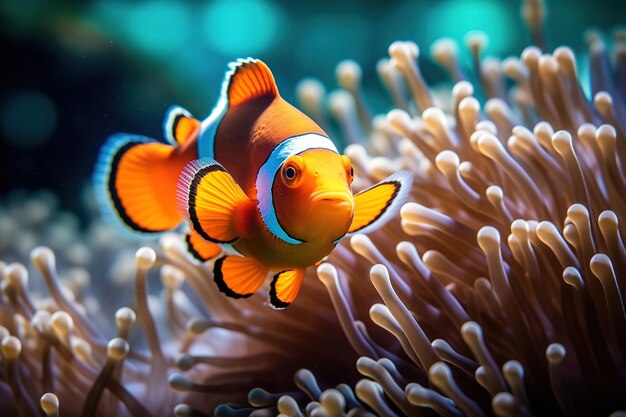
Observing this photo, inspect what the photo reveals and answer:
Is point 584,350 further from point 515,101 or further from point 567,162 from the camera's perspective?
point 515,101

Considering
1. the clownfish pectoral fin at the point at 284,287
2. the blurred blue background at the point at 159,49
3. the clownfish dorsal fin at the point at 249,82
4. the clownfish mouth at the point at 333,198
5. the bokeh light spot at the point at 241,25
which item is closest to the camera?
the clownfish mouth at the point at 333,198

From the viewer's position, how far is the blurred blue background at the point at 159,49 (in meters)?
2.41

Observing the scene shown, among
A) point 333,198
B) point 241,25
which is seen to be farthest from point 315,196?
point 241,25

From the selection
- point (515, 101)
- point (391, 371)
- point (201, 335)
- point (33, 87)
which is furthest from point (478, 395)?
point (33, 87)

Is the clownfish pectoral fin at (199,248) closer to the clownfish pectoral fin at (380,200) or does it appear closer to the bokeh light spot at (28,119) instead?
the clownfish pectoral fin at (380,200)

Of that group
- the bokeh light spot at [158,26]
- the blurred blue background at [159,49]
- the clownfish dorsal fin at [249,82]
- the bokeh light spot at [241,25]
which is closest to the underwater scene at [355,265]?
the clownfish dorsal fin at [249,82]

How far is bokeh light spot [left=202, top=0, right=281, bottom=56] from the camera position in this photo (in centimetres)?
319

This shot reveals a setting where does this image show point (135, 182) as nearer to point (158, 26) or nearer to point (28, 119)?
point (28, 119)

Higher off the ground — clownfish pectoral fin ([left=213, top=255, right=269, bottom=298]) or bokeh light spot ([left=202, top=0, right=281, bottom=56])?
bokeh light spot ([left=202, top=0, right=281, bottom=56])

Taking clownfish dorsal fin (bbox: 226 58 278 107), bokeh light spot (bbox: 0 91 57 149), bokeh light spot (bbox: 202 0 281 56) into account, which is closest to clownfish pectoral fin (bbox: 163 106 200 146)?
clownfish dorsal fin (bbox: 226 58 278 107)

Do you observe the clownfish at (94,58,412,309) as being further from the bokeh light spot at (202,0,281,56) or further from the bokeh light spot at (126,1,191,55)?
the bokeh light spot at (202,0,281,56)

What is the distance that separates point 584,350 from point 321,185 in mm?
597

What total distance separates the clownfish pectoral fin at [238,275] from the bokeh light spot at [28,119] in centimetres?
191

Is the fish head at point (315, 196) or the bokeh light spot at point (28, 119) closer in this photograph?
the fish head at point (315, 196)
